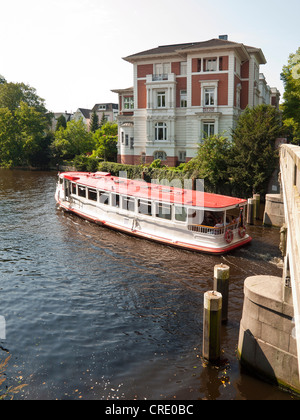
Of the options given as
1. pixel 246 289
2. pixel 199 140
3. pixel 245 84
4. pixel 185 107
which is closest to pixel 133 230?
pixel 246 289

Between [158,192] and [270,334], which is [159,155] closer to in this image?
[158,192]

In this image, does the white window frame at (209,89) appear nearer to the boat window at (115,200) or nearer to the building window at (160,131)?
the building window at (160,131)

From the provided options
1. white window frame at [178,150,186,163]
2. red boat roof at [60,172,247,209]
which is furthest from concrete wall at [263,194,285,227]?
white window frame at [178,150,186,163]

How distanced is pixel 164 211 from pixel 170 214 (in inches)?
19.4

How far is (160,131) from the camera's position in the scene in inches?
1721

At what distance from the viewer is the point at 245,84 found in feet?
140

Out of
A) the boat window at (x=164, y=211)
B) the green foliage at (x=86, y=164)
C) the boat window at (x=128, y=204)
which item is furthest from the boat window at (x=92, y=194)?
the green foliage at (x=86, y=164)

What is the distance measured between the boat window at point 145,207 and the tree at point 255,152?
11.9 metres

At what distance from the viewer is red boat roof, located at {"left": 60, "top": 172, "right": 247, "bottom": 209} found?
62.7 feet

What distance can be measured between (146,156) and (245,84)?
46.2ft

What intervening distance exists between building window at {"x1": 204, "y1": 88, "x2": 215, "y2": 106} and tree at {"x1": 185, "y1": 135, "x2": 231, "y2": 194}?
9019 millimetres

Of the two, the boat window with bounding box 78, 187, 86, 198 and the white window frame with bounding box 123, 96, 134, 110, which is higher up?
the white window frame with bounding box 123, 96, 134, 110

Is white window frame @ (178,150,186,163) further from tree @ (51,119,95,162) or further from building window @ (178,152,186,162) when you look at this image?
tree @ (51,119,95,162)

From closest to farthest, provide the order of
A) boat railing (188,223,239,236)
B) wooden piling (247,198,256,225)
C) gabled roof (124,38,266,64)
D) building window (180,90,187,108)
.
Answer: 1. boat railing (188,223,239,236)
2. wooden piling (247,198,256,225)
3. gabled roof (124,38,266,64)
4. building window (180,90,187,108)
